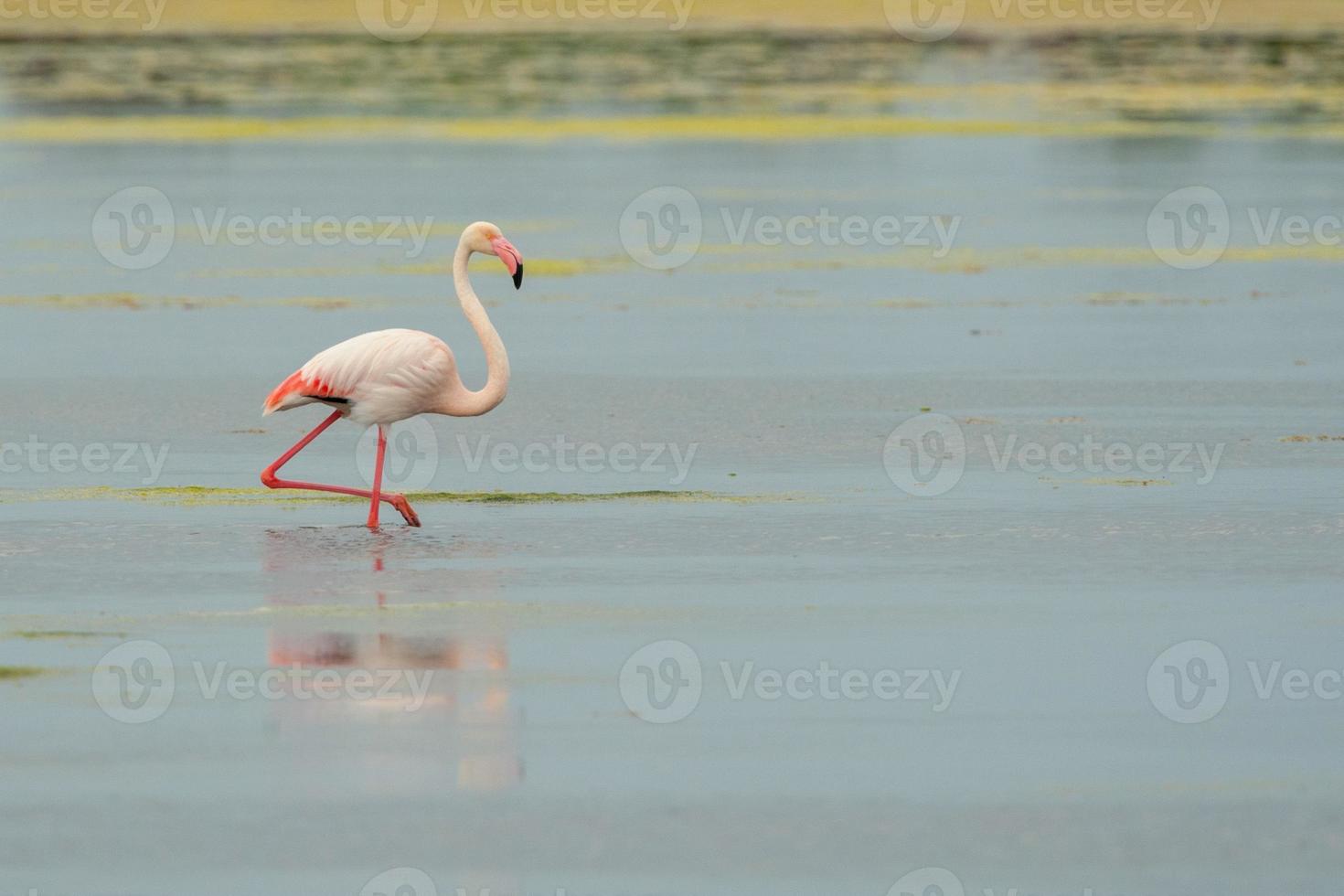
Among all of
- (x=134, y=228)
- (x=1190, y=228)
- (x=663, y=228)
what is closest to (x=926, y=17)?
(x=1190, y=228)

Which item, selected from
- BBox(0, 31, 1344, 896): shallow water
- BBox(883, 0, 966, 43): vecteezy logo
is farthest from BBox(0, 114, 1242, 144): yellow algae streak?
BBox(883, 0, 966, 43): vecteezy logo

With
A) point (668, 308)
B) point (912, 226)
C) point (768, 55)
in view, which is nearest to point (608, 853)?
point (668, 308)

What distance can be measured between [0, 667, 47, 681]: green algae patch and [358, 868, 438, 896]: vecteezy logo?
236 cm

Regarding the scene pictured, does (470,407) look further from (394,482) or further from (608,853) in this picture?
(608,853)

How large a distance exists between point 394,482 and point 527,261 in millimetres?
9064

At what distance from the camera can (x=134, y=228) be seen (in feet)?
77.9

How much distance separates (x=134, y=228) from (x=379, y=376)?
13.3 m

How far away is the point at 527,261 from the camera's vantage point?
68.4 ft

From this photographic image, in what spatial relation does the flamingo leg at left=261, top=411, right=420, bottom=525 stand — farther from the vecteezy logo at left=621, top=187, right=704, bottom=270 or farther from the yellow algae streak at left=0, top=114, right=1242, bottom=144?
the yellow algae streak at left=0, top=114, right=1242, bottom=144

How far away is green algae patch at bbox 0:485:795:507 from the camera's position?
11.4 m

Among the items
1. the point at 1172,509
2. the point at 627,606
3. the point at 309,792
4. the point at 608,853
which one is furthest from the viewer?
the point at 1172,509
